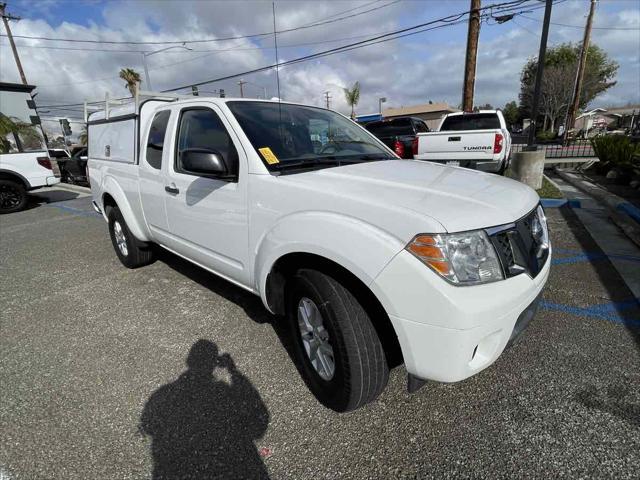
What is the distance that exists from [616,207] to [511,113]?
76507 mm

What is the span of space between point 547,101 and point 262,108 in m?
48.3

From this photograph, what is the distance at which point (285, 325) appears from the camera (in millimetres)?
3043

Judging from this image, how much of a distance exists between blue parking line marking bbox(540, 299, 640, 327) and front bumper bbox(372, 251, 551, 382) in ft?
5.80

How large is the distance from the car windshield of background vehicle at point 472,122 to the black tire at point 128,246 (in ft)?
24.9

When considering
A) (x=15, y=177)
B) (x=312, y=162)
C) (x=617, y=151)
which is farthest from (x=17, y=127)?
(x=617, y=151)

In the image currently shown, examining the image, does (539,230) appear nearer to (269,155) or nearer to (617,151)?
(269,155)

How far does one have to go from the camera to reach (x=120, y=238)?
4465 mm

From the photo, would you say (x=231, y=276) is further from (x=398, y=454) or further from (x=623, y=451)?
(x=623, y=451)

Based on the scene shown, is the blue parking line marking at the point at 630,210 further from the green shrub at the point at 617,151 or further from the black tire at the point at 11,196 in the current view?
the black tire at the point at 11,196

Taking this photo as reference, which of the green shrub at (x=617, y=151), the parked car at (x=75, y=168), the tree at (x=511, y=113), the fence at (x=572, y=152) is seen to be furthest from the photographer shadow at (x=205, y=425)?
the tree at (x=511, y=113)

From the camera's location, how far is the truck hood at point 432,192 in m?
1.64

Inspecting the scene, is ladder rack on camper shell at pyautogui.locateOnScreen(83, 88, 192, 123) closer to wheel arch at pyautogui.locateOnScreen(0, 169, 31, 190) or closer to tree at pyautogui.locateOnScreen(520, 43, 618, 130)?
wheel arch at pyautogui.locateOnScreen(0, 169, 31, 190)

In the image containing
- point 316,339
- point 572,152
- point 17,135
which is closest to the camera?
point 316,339

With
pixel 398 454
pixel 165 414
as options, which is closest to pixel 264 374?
pixel 165 414
